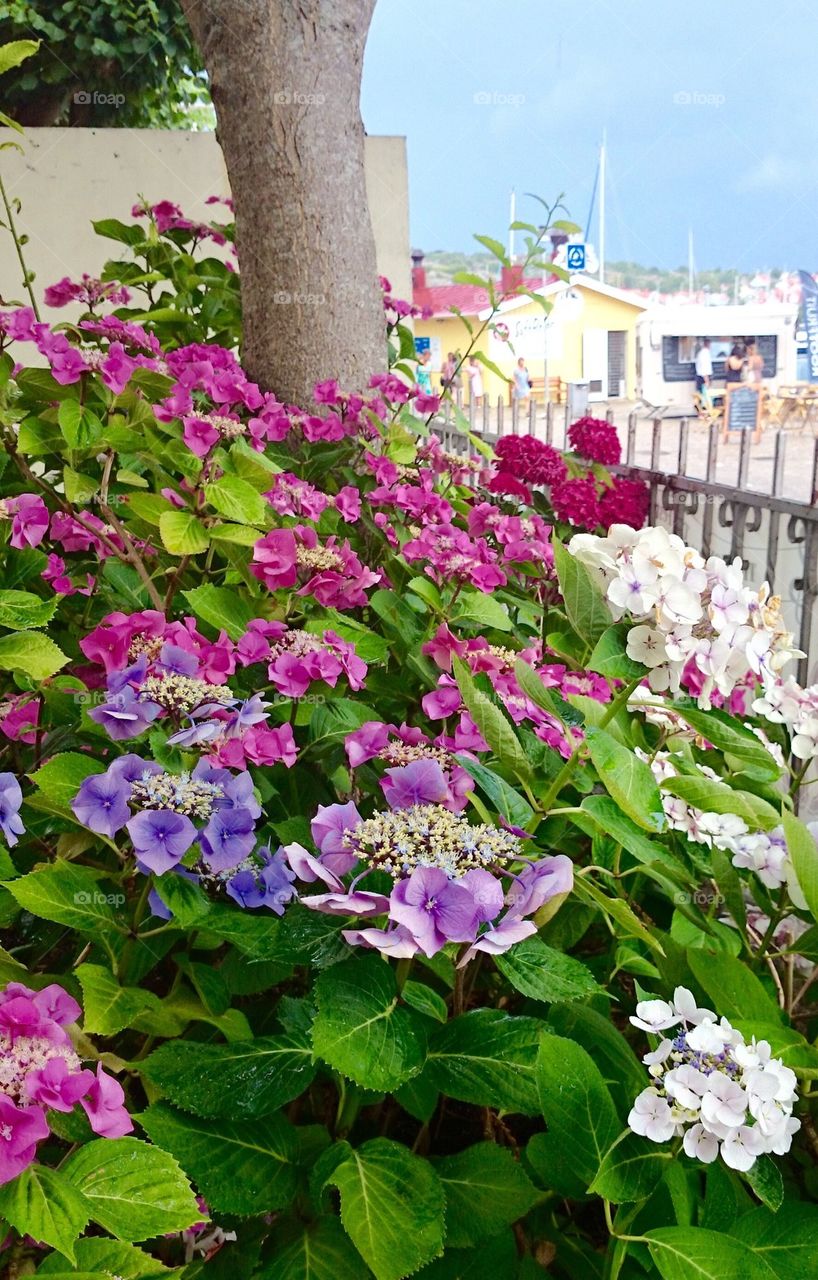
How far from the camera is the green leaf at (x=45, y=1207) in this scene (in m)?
0.45

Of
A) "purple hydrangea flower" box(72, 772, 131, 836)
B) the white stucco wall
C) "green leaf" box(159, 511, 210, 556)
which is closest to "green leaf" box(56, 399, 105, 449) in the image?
"green leaf" box(159, 511, 210, 556)

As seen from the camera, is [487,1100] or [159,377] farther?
[159,377]

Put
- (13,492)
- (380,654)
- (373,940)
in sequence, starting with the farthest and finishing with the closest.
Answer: (13,492) < (380,654) < (373,940)

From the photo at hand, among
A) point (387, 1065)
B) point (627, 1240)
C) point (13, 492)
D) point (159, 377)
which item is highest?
point (159, 377)

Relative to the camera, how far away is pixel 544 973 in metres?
0.55

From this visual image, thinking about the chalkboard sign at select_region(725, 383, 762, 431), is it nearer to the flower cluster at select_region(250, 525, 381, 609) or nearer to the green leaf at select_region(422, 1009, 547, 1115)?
the flower cluster at select_region(250, 525, 381, 609)

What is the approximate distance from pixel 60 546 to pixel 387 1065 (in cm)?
89

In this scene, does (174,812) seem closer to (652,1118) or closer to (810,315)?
(652,1118)

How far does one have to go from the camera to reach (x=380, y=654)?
981mm

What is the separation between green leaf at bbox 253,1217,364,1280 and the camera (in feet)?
1.85

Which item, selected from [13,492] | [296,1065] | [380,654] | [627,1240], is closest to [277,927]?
[296,1065]

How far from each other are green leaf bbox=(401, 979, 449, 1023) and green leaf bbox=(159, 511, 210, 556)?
20.0 inches

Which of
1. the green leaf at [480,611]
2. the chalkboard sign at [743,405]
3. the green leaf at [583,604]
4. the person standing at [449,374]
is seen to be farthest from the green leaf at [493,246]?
the chalkboard sign at [743,405]

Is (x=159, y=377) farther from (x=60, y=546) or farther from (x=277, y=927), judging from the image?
(x=277, y=927)
